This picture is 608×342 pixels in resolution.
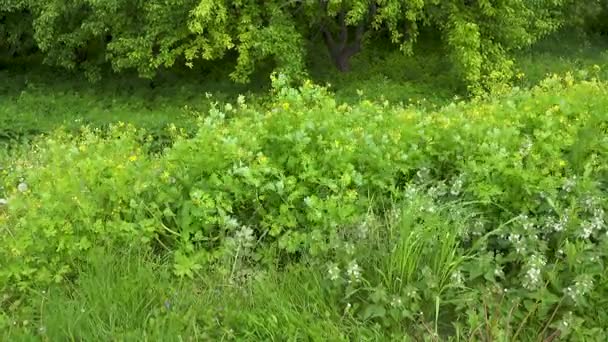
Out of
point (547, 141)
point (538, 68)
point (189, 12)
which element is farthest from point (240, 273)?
point (538, 68)

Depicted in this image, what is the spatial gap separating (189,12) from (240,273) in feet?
33.8

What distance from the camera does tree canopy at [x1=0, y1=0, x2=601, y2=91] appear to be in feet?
41.9

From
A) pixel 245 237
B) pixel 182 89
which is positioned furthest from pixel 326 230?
pixel 182 89

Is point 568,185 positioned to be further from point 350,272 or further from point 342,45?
point 342,45

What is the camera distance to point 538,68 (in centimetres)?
1633

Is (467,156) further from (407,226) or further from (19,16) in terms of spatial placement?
(19,16)

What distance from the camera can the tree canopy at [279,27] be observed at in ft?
41.9

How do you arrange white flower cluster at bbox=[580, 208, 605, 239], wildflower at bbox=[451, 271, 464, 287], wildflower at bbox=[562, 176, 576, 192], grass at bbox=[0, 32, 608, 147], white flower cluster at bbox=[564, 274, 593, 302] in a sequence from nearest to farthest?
white flower cluster at bbox=[564, 274, 593, 302], wildflower at bbox=[451, 271, 464, 287], white flower cluster at bbox=[580, 208, 605, 239], wildflower at bbox=[562, 176, 576, 192], grass at bbox=[0, 32, 608, 147]

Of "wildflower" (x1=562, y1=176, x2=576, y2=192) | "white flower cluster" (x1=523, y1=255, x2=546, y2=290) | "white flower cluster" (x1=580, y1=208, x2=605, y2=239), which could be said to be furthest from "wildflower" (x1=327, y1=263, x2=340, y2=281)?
"wildflower" (x1=562, y1=176, x2=576, y2=192)

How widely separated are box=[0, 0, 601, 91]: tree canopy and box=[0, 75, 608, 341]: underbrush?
27.6ft

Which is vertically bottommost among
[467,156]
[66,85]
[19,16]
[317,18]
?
[66,85]

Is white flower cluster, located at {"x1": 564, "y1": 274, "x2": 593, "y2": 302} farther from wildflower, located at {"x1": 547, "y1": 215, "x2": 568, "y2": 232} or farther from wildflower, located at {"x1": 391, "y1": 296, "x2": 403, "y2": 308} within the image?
wildflower, located at {"x1": 391, "y1": 296, "x2": 403, "y2": 308}

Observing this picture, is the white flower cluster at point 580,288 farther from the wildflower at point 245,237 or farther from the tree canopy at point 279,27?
the tree canopy at point 279,27

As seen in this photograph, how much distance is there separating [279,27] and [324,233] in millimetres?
9984
